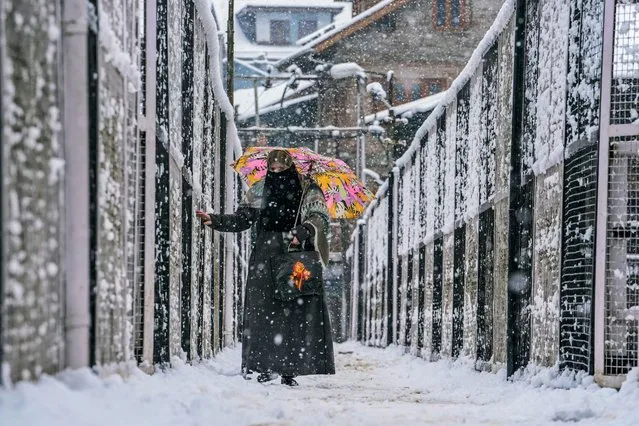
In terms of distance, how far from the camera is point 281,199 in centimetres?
823

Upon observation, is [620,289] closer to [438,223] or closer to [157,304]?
[157,304]

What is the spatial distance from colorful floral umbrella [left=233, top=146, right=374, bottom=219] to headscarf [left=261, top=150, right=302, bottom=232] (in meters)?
0.62

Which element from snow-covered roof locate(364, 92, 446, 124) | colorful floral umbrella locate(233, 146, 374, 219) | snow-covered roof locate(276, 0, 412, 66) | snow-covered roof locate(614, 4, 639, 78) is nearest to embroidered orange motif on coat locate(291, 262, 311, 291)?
colorful floral umbrella locate(233, 146, 374, 219)

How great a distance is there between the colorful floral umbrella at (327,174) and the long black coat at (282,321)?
95 centimetres

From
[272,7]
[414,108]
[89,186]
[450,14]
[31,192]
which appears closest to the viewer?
[31,192]

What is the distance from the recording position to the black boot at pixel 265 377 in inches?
314

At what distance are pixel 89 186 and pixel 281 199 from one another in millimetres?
4281

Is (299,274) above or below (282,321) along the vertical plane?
above

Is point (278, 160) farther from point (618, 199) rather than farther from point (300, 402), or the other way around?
point (618, 199)

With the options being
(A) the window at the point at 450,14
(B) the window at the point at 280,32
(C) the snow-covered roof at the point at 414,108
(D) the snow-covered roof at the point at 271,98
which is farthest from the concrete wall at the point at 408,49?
(B) the window at the point at 280,32

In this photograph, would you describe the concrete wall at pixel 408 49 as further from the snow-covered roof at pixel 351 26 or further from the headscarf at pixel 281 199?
the headscarf at pixel 281 199

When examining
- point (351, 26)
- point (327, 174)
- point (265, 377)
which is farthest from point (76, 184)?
point (351, 26)

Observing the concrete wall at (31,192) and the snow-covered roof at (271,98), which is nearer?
the concrete wall at (31,192)

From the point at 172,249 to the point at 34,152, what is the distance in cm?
398
